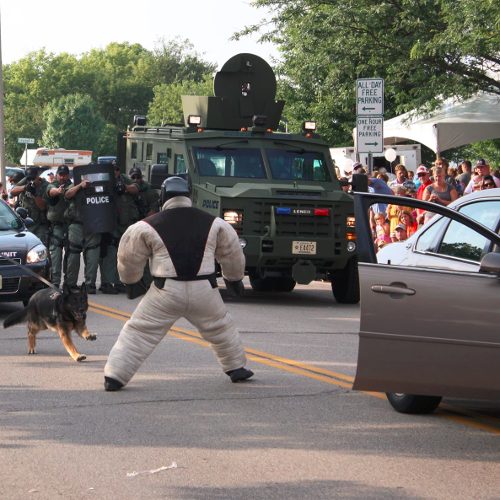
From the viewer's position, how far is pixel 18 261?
1188 centimetres

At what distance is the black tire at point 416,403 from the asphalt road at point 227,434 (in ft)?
0.23

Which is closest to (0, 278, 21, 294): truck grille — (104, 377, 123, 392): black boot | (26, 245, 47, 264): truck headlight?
(26, 245, 47, 264): truck headlight

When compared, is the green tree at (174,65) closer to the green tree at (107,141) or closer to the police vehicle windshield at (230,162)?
the green tree at (107,141)

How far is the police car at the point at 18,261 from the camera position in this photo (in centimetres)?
1157

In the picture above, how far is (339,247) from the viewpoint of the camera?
530 inches

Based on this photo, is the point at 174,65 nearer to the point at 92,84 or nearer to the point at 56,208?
the point at 92,84

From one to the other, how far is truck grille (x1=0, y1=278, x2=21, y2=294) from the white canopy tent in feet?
38.9

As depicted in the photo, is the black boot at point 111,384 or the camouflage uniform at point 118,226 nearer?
the black boot at point 111,384

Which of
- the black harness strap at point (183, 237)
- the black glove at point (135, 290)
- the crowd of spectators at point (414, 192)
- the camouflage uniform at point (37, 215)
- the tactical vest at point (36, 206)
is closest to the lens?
the black harness strap at point (183, 237)

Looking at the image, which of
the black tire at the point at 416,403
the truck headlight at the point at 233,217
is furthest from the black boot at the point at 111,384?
the truck headlight at the point at 233,217

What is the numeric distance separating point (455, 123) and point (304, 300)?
313 inches

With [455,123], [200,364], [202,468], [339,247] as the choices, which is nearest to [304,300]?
[339,247]

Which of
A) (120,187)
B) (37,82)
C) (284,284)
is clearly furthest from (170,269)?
(37,82)

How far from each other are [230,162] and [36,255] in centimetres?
354
